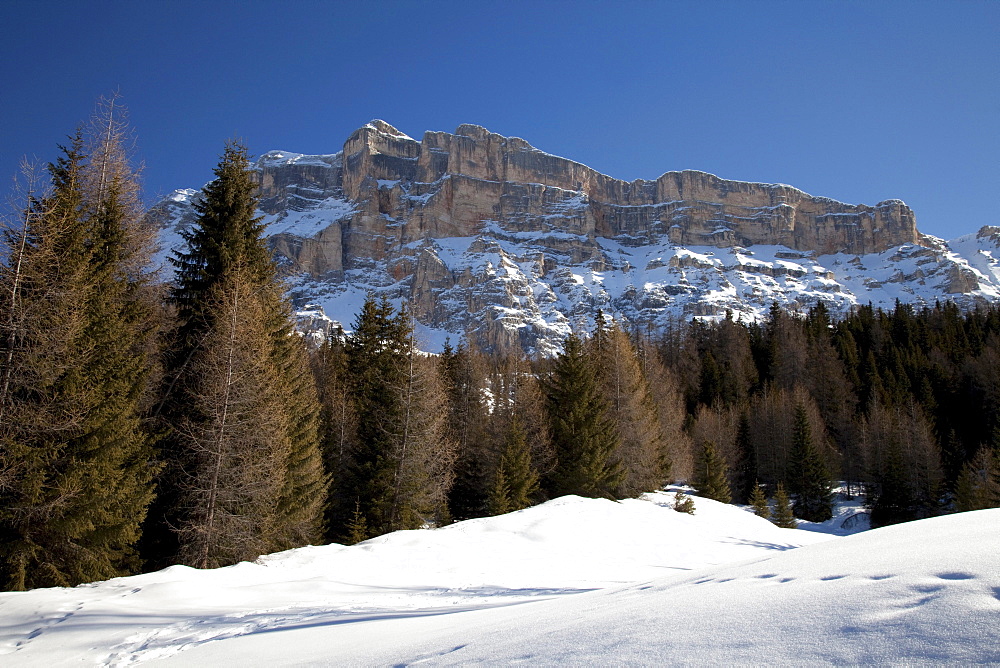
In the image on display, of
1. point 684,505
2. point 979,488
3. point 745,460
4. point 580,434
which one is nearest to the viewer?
point 684,505

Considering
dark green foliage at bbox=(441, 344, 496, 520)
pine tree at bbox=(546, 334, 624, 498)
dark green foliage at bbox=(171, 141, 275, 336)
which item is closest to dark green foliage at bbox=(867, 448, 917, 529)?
pine tree at bbox=(546, 334, 624, 498)

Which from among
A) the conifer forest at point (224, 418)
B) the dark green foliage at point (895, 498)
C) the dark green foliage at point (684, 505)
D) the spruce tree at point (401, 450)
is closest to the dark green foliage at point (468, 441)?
the conifer forest at point (224, 418)

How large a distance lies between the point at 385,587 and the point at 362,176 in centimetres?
19494

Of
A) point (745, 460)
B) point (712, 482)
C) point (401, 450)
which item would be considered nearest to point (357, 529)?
point (401, 450)

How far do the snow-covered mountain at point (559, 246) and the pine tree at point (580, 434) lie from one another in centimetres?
11995

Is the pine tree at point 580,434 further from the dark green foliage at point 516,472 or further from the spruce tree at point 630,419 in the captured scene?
the dark green foliage at point 516,472

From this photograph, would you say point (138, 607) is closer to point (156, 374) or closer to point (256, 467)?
point (256, 467)

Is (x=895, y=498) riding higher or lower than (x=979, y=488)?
lower

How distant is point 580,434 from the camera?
23.1 meters

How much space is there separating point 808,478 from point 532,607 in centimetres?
3998

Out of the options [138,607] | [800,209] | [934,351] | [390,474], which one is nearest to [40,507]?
[138,607]

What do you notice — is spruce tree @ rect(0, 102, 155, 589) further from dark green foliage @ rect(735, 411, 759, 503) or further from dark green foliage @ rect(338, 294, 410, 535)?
dark green foliage @ rect(735, 411, 759, 503)

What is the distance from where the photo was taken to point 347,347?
94.0ft

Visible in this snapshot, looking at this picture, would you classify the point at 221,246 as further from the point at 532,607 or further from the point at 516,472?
the point at 516,472
